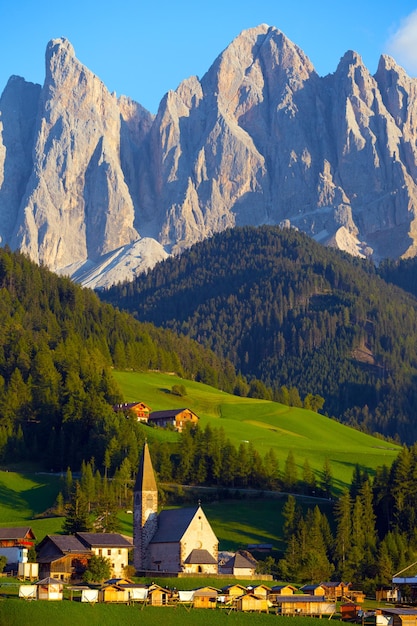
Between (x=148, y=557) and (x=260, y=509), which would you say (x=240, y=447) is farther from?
(x=148, y=557)

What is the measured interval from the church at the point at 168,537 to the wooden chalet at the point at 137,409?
175 feet

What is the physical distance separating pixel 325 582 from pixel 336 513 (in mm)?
23751

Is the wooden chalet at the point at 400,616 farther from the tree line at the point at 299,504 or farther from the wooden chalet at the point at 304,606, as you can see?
the tree line at the point at 299,504

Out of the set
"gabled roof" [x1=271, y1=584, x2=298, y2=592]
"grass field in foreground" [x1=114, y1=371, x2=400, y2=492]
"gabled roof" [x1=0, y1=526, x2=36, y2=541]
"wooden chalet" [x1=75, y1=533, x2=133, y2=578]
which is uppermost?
"grass field in foreground" [x1=114, y1=371, x2=400, y2=492]

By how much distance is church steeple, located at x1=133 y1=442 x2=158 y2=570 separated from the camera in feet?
367

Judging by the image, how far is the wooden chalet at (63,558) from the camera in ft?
341

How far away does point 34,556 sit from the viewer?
350ft

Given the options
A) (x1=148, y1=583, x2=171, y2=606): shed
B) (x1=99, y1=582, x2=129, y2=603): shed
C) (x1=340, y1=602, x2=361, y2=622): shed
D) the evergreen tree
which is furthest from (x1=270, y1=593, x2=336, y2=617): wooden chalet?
the evergreen tree

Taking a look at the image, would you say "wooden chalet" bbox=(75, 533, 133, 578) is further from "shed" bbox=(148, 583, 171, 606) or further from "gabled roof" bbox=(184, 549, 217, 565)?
"shed" bbox=(148, 583, 171, 606)

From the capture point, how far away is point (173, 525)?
4387 inches

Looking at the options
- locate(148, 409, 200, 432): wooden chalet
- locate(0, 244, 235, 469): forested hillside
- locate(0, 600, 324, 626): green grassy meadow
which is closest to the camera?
locate(0, 600, 324, 626): green grassy meadow

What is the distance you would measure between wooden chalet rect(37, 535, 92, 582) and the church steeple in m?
6.10

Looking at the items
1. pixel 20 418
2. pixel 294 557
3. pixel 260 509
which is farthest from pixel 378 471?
pixel 20 418

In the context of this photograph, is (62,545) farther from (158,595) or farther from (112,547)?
(158,595)
